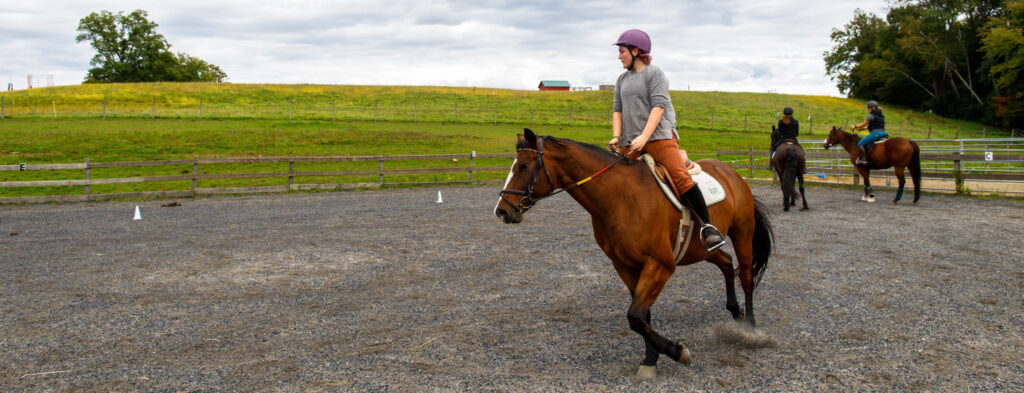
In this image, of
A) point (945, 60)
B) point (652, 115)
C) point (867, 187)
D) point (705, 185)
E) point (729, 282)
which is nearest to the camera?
point (652, 115)

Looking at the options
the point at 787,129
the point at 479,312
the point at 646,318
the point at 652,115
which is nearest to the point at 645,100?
the point at 652,115

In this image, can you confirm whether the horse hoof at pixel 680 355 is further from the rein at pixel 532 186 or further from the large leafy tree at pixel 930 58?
the large leafy tree at pixel 930 58

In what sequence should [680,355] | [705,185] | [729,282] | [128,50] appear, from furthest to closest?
1. [128,50]
2. [729,282]
3. [705,185]
4. [680,355]

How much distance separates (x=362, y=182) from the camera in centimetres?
2177

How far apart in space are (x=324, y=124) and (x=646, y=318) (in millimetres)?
36548

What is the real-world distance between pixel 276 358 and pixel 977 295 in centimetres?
686

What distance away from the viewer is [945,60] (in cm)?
5859

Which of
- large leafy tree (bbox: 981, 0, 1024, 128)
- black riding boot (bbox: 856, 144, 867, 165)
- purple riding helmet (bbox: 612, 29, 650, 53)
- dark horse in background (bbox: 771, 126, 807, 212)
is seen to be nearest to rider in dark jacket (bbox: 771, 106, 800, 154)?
dark horse in background (bbox: 771, 126, 807, 212)

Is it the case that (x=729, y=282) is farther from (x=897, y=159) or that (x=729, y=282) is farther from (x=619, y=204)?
(x=897, y=159)

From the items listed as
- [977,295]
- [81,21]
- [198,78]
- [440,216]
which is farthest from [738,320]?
[198,78]

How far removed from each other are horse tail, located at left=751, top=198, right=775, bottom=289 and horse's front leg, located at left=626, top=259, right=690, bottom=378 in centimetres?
186

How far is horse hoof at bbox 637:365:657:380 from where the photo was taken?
434 cm

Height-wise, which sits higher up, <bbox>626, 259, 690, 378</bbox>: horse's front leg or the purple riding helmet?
the purple riding helmet

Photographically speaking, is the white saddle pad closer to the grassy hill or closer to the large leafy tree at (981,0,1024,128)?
the grassy hill
